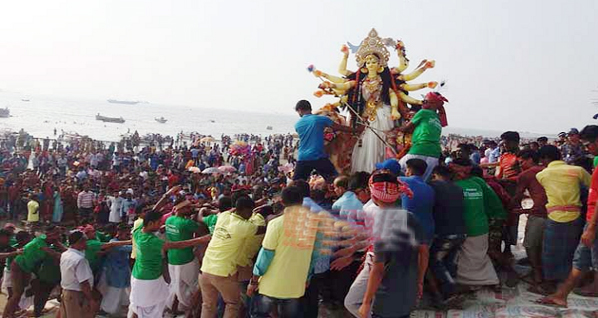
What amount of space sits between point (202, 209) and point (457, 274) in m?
3.05

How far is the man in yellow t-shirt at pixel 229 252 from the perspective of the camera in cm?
471

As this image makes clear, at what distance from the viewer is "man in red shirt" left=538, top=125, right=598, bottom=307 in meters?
4.40

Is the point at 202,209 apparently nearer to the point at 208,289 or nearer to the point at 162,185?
the point at 208,289

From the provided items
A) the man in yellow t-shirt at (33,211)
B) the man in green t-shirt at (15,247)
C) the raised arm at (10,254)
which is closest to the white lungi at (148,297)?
the raised arm at (10,254)

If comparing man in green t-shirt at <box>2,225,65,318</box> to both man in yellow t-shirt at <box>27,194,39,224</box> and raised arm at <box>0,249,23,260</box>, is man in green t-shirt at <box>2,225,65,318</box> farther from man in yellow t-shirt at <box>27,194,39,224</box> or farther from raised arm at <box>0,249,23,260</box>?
man in yellow t-shirt at <box>27,194,39,224</box>

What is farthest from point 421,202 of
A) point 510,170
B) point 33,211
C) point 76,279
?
point 33,211

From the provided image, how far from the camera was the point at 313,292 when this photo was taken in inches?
184

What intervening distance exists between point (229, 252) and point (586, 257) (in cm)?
344

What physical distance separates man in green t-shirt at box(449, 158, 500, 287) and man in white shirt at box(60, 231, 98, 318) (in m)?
4.36

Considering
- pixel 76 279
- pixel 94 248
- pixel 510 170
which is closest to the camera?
pixel 76 279

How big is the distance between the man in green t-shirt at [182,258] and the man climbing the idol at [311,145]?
170cm

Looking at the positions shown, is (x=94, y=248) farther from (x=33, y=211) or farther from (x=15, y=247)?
(x=33, y=211)

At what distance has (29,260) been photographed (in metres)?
6.45

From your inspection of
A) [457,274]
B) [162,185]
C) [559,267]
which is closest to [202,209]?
[457,274]
